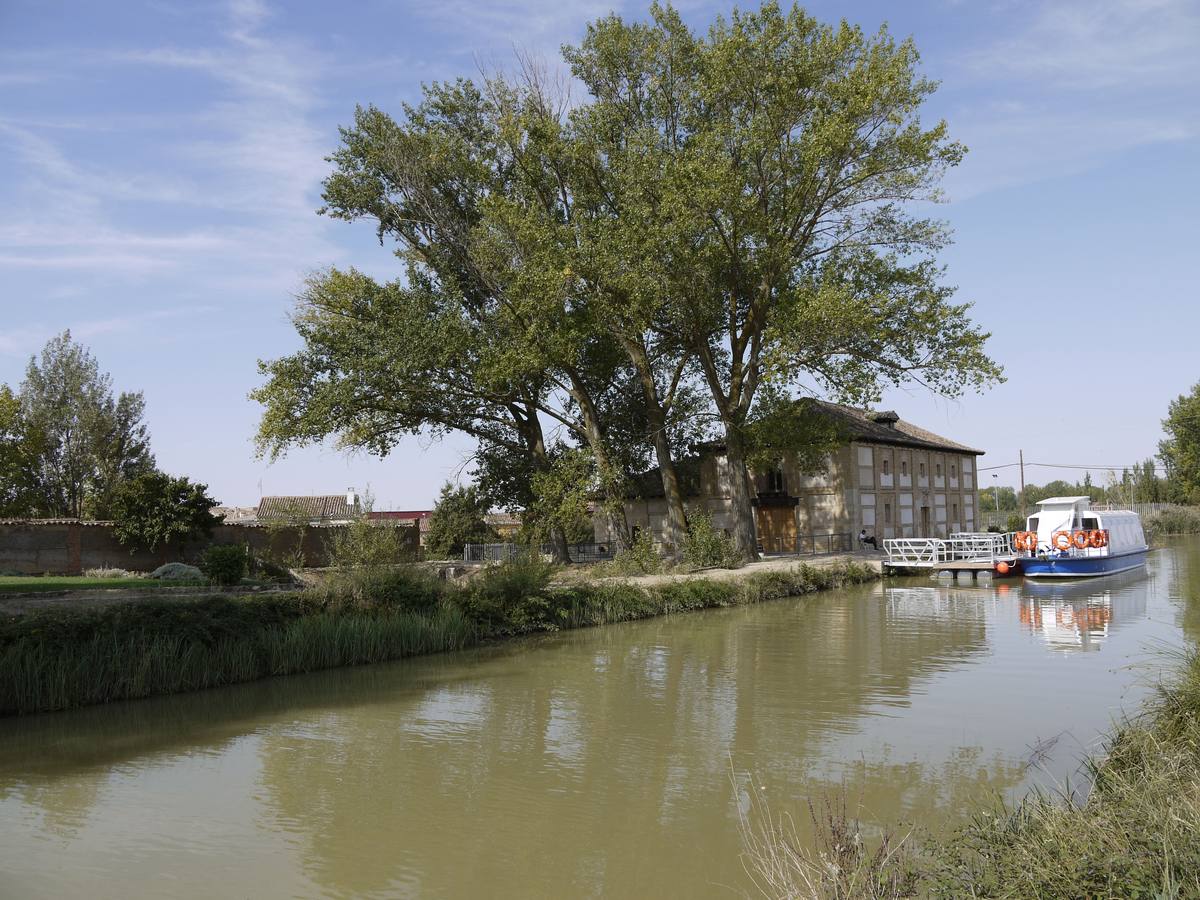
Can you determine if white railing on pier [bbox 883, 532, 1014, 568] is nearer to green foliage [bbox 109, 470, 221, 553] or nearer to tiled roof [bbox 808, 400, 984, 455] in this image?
tiled roof [bbox 808, 400, 984, 455]

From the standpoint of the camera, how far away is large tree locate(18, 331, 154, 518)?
45.3 meters

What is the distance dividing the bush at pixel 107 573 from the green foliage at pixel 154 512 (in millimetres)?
902

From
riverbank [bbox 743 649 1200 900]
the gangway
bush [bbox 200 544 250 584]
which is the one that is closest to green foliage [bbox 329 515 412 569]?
bush [bbox 200 544 250 584]

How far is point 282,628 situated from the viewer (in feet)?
53.4

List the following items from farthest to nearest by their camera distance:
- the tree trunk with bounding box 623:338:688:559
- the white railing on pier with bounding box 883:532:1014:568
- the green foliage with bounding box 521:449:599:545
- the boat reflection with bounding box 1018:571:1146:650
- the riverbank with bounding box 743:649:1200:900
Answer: the white railing on pier with bounding box 883:532:1014:568, the tree trunk with bounding box 623:338:688:559, the green foliage with bounding box 521:449:599:545, the boat reflection with bounding box 1018:571:1146:650, the riverbank with bounding box 743:649:1200:900

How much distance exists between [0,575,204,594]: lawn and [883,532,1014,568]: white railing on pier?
2360cm

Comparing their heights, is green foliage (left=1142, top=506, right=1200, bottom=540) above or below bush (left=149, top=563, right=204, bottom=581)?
above

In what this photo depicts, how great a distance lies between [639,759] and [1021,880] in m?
5.78

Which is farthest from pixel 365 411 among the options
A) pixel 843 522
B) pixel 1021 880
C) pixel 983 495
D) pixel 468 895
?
pixel 983 495

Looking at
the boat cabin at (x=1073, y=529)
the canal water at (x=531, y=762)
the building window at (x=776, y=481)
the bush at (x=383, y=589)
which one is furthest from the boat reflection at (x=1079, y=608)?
the building window at (x=776, y=481)

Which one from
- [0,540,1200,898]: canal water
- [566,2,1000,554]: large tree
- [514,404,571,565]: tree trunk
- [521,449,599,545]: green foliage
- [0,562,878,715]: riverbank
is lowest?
[0,540,1200,898]: canal water

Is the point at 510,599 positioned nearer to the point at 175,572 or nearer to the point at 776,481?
the point at 175,572

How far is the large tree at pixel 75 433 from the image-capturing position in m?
45.3

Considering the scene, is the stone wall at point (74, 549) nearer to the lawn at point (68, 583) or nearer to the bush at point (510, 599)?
the lawn at point (68, 583)
